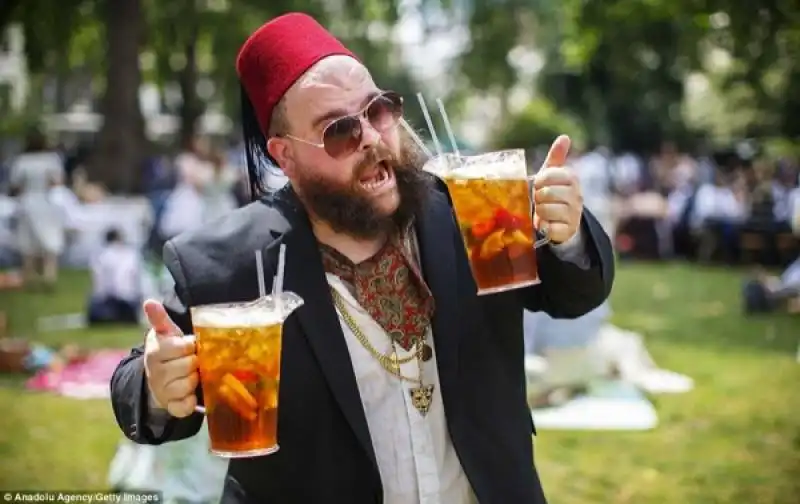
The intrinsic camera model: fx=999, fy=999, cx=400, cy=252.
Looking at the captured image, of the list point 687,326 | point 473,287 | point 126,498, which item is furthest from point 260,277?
point 687,326

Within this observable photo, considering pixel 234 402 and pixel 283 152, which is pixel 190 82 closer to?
pixel 283 152

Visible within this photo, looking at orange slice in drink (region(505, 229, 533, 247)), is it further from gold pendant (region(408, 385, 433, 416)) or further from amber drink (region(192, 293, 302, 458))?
amber drink (region(192, 293, 302, 458))

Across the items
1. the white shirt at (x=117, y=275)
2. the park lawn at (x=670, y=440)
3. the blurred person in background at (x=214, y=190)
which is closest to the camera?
the park lawn at (x=670, y=440)

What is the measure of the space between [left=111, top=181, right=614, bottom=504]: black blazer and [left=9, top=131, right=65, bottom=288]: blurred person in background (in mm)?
11487

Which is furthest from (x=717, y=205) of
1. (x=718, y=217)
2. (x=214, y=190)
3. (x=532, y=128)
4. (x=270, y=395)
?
(x=270, y=395)

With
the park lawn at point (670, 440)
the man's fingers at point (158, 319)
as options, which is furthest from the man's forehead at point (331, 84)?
the park lawn at point (670, 440)

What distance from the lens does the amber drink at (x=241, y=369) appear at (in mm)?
1750

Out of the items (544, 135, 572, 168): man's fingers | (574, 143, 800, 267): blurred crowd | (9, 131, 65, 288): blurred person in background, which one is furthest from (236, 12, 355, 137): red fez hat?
(574, 143, 800, 267): blurred crowd

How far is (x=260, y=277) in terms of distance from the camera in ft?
6.28

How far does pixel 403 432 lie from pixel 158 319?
55 centimetres

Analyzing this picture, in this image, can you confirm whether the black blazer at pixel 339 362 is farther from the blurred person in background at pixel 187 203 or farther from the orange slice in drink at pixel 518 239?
the blurred person in background at pixel 187 203

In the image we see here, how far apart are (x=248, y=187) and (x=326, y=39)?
1.52 feet

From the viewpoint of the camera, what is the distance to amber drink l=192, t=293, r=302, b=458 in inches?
68.9

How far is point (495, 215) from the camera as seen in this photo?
6.62ft
